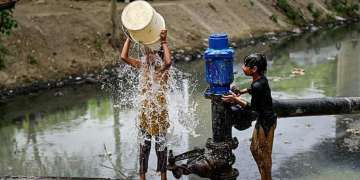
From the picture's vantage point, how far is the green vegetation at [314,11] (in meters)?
31.5

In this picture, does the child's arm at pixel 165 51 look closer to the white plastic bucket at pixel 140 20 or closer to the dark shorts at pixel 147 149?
the white plastic bucket at pixel 140 20

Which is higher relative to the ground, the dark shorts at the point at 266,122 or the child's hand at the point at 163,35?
the child's hand at the point at 163,35

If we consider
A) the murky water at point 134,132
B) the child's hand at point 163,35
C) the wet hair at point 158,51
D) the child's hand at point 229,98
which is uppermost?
the child's hand at point 163,35

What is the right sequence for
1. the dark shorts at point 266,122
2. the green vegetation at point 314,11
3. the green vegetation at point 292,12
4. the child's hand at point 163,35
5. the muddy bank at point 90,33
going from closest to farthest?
the dark shorts at point 266,122 → the child's hand at point 163,35 → the muddy bank at point 90,33 → the green vegetation at point 292,12 → the green vegetation at point 314,11

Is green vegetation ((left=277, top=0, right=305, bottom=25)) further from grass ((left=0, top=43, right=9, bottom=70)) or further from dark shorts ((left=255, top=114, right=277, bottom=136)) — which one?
dark shorts ((left=255, top=114, right=277, bottom=136))

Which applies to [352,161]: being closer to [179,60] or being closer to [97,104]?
[97,104]

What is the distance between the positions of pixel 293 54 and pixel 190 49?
13.2 ft

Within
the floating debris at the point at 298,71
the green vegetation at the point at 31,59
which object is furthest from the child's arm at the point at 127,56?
the green vegetation at the point at 31,59

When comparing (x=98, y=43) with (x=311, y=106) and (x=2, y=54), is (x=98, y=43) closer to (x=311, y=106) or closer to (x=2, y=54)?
(x=2, y=54)

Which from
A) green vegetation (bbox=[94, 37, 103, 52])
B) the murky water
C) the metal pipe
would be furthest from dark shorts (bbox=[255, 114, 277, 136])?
green vegetation (bbox=[94, 37, 103, 52])

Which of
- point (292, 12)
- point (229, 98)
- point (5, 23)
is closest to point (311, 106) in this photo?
point (229, 98)

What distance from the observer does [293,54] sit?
21406 millimetres

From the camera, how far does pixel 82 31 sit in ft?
66.1

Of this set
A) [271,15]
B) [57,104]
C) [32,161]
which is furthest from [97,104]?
[271,15]
